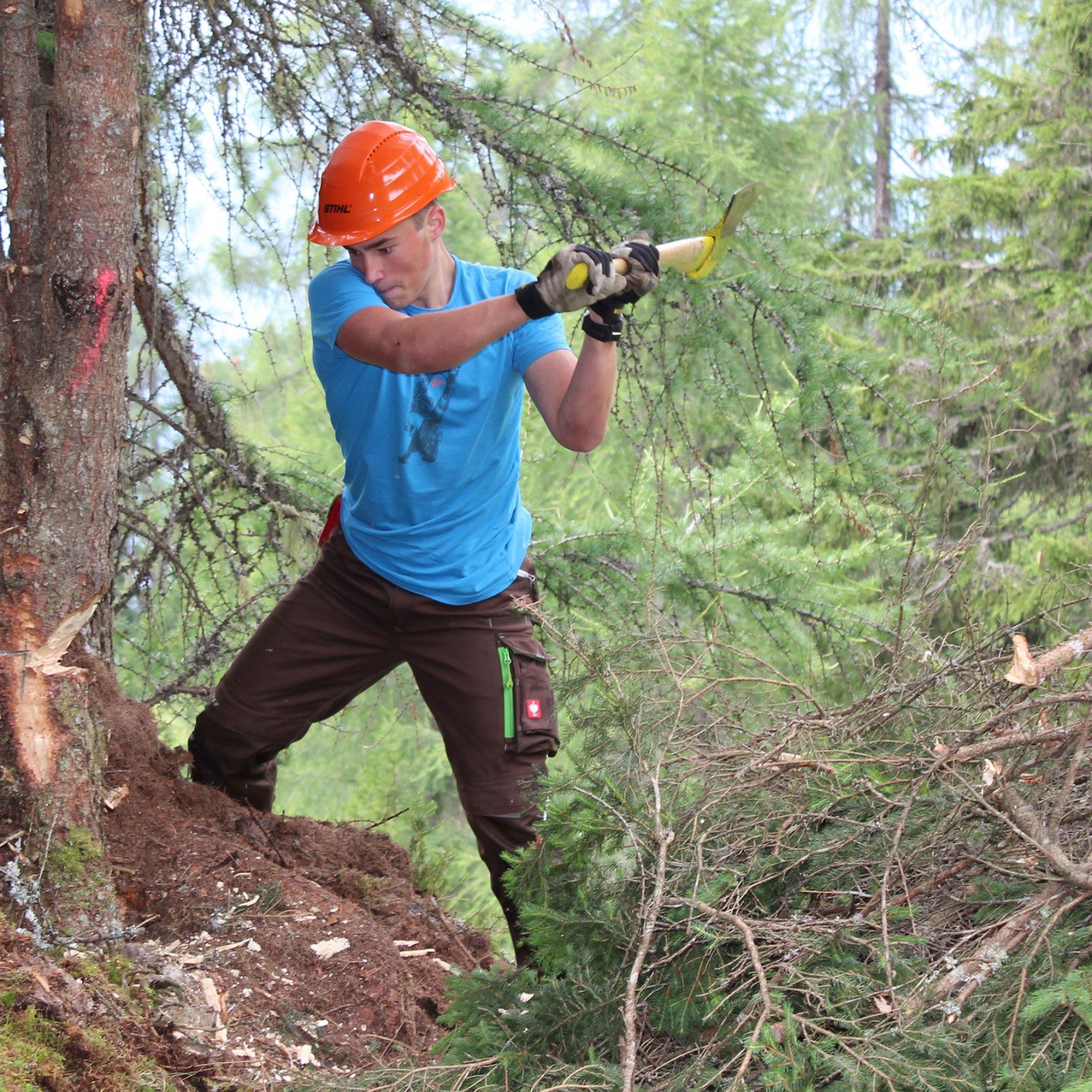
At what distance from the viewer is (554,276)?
262cm

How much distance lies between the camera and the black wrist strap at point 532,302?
2.68 metres

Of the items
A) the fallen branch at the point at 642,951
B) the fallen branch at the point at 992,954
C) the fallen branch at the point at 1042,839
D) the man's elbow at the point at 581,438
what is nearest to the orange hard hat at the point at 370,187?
the man's elbow at the point at 581,438

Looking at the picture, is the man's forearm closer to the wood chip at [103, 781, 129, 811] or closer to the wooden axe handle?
the wooden axe handle

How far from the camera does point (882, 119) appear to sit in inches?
750

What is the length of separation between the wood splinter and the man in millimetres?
1332

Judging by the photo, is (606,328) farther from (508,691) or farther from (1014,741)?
(1014,741)

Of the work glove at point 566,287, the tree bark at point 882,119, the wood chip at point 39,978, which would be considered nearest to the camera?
the wood chip at point 39,978

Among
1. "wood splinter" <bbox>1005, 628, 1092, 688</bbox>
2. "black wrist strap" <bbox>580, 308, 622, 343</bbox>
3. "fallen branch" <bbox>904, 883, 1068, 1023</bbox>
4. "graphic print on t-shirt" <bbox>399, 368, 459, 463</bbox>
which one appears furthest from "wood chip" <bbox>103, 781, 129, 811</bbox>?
"wood splinter" <bbox>1005, 628, 1092, 688</bbox>

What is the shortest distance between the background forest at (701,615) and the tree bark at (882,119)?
32.6 ft

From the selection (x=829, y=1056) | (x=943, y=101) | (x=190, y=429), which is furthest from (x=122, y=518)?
(x=943, y=101)

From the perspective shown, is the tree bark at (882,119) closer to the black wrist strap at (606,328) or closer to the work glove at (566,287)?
the black wrist strap at (606,328)

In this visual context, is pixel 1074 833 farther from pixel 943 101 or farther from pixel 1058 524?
pixel 943 101

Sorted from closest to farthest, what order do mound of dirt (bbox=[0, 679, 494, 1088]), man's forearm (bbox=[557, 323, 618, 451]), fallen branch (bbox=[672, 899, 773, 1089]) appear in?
fallen branch (bbox=[672, 899, 773, 1089])
mound of dirt (bbox=[0, 679, 494, 1088])
man's forearm (bbox=[557, 323, 618, 451])

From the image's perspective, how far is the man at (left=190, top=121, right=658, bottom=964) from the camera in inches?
120
